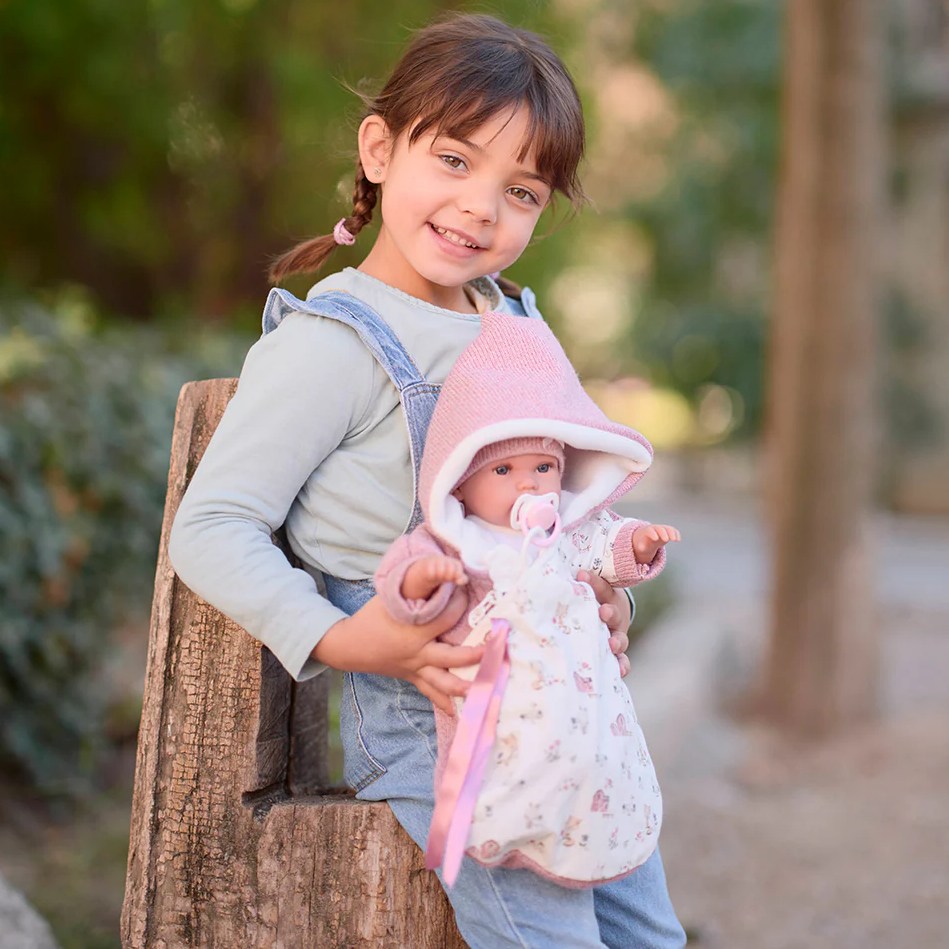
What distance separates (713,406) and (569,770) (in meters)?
13.6

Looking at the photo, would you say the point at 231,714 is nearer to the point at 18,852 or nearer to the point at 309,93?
the point at 18,852

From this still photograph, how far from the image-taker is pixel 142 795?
1.75 m

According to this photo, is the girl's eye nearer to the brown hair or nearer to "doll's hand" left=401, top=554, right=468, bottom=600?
the brown hair

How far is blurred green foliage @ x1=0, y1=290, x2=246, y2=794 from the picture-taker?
11.5 feet

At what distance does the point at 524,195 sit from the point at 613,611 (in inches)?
23.4

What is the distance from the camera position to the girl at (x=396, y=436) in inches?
60.9

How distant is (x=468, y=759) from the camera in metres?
1.45

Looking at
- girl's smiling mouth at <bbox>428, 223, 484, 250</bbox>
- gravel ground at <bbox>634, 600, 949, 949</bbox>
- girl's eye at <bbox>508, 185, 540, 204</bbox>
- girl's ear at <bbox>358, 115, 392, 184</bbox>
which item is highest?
Result: girl's ear at <bbox>358, 115, 392, 184</bbox>

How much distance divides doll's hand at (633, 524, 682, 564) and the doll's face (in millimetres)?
149

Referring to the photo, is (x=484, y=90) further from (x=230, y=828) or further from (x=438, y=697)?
(x=230, y=828)

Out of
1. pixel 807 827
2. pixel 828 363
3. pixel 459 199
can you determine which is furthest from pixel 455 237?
pixel 828 363

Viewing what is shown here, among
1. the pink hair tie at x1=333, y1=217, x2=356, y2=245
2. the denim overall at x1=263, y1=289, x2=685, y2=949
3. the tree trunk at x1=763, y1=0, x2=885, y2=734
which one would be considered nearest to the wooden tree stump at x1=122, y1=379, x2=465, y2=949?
the denim overall at x1=263, y1=289, x2=685, y2=949

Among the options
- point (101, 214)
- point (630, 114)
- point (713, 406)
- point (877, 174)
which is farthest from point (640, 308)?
point (877, 174)

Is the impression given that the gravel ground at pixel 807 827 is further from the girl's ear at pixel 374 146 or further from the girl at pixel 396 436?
the girl's ear at pixel 374 146
